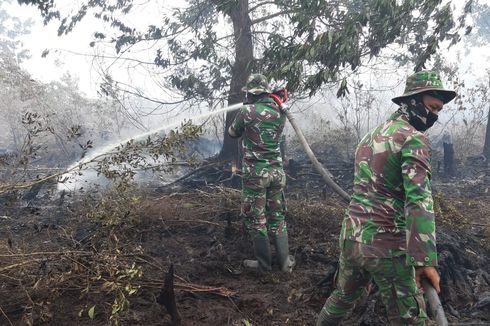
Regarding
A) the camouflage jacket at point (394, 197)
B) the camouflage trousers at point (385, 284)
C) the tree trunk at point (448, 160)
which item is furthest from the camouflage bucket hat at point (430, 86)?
the tree trunk at point (448, 160)

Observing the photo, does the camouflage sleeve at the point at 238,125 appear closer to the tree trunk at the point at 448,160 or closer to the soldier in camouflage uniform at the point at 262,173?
the soldier in camouflage uniform at the point at 262,173

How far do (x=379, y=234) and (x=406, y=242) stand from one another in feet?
0.52

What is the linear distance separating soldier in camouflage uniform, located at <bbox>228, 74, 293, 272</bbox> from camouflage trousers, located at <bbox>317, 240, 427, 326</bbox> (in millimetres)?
1773

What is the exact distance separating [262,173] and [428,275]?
7.98 feet

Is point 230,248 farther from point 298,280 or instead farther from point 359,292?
point 359,292

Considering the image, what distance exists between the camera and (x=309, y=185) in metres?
8.12

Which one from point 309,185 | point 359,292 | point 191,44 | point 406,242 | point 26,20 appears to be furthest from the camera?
point 26,20

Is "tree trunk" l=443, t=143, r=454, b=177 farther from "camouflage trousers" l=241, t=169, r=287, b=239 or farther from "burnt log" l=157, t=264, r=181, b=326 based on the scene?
"burnt log" l=157, t=264, r=181, b=326

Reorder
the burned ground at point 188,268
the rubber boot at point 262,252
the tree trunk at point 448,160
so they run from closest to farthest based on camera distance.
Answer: the burned ground at point 188,268 < the rubber boot at point 262,252 < the tree trunk at point 448,160

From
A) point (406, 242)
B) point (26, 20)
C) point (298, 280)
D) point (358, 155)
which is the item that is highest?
point (26, 20)

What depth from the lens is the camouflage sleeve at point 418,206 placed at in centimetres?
205

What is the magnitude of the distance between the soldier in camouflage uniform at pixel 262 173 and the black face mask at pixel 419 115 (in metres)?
2.12

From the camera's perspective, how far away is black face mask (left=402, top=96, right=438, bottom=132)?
91.9 inches

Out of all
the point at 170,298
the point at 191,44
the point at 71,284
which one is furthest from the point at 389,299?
the point at 191,44
